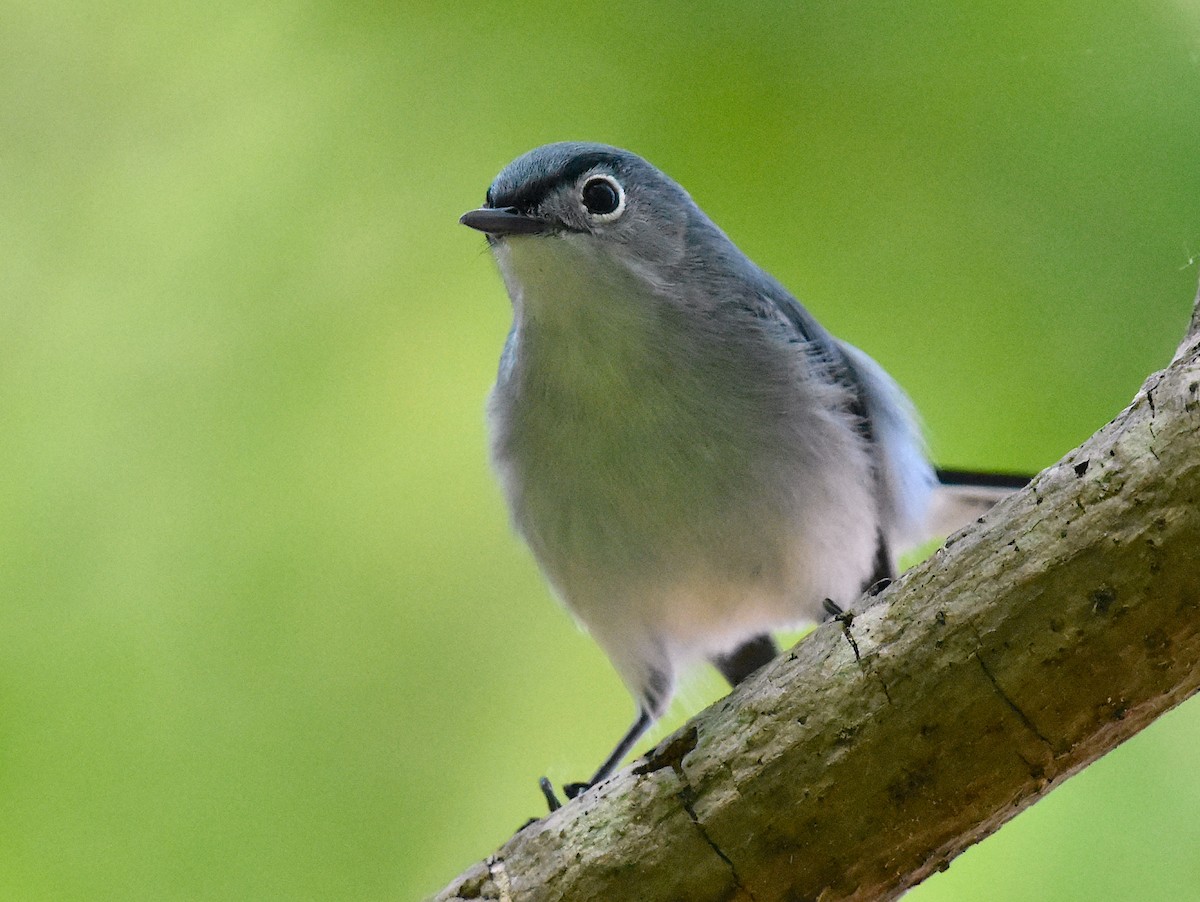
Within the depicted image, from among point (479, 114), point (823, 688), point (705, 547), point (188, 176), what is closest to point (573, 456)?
point (705, 547)

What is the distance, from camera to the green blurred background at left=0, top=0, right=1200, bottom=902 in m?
2.72

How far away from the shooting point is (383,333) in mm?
3039

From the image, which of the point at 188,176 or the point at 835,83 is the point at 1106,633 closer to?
the point at 835,83

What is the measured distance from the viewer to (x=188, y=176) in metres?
3.04

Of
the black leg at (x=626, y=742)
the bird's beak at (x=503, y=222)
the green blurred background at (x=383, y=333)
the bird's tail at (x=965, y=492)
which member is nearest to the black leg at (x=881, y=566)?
the bird's tail at (x=965, y=492)

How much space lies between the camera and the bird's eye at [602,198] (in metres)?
2.31

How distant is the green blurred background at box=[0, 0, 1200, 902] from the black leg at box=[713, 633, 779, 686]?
6 cm

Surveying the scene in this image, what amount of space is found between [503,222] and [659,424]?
481 mm

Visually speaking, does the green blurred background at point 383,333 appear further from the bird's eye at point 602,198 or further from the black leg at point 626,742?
the bird's eye at point 602,198

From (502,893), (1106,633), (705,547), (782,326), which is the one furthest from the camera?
(782,326)

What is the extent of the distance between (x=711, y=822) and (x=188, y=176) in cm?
222

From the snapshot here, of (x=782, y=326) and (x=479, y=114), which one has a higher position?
(x=479, y=114)

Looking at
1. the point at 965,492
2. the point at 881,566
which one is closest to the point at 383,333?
the point at 881,566

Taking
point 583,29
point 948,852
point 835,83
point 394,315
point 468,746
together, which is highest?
point 583,29
